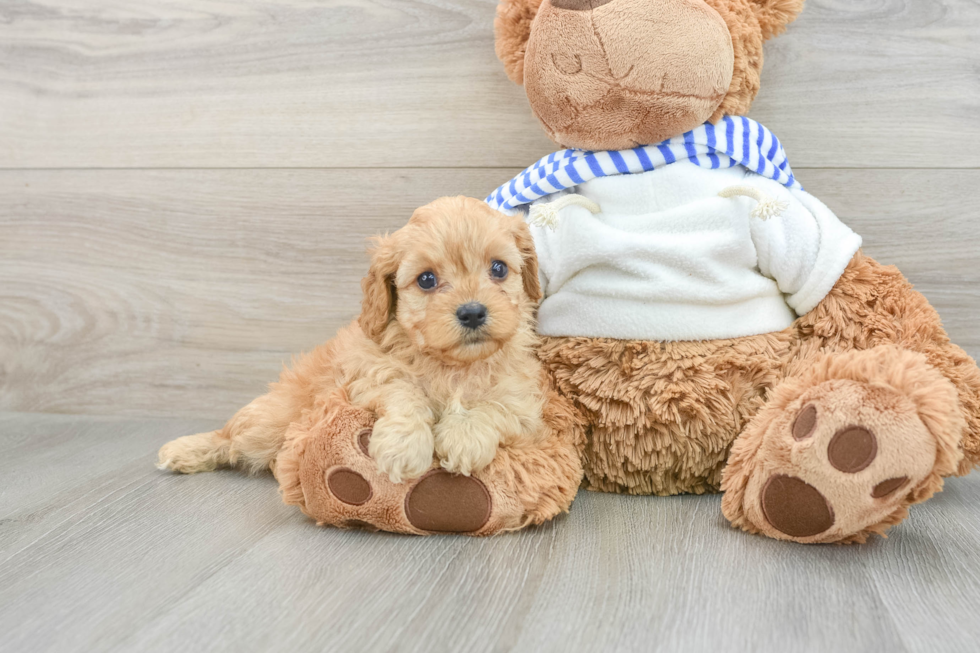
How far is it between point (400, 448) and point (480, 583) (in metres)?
0.20

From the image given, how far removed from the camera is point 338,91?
1.63 metres

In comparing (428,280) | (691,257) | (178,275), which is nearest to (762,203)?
(691,257)

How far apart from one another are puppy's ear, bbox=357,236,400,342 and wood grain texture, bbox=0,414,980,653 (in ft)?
1.02

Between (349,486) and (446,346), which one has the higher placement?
(446,346)

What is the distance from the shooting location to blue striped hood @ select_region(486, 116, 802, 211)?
46.3 inches

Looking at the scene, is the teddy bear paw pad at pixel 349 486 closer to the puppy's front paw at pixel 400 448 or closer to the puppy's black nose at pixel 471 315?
the puppy's front paw at pixel 400 448

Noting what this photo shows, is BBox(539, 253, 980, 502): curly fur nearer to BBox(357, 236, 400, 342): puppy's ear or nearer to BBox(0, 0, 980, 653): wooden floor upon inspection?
BBox(0, 0, 980, 653): wooden floor

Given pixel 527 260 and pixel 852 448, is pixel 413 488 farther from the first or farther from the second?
pixel 852 448

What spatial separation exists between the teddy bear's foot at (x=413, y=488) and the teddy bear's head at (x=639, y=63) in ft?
1.72

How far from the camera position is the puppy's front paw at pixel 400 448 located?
0.99m

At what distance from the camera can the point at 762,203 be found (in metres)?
1.07

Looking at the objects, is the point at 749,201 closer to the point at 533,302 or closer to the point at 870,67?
the point at 533,302

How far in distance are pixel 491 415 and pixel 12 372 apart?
4.86ft

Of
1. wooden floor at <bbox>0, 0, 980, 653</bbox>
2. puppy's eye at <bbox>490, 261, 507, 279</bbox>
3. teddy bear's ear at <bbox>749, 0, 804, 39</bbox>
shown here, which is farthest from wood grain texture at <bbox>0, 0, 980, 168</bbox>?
puppy's eye at <bbox>490, 261, 507, 279</bbox>
